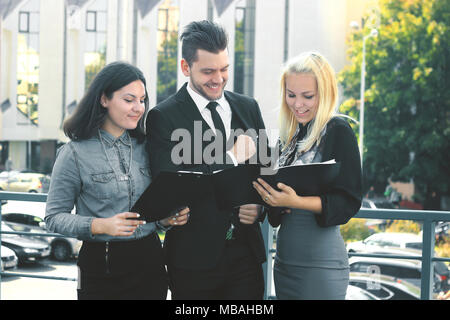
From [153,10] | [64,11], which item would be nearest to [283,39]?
[153,10]

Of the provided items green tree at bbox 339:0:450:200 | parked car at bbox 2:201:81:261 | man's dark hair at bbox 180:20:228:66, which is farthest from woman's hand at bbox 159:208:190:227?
green tree at bbox 339:0:450:200

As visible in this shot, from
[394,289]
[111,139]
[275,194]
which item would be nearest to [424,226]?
[275,194]

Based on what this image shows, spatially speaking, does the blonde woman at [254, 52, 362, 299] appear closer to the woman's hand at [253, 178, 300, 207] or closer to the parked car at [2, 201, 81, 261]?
the woman's hand at [253, 178, 300, 207]

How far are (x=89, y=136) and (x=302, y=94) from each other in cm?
96

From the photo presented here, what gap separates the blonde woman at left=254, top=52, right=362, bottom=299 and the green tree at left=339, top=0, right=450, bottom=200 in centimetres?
→ 2091

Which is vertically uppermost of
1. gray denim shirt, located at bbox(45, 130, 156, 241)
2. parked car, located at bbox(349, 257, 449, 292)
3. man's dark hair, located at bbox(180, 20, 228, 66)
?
man's dark hair, located at bbox(180, 20, 228, 66)

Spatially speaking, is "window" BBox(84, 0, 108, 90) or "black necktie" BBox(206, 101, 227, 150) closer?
"black necktie" BBox(206, 101, 227, 150)

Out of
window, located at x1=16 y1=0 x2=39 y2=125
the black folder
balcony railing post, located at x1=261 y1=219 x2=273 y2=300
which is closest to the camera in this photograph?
the black folder

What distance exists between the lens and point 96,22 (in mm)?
39281

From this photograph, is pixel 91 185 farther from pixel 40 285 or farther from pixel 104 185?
pixel 40 285

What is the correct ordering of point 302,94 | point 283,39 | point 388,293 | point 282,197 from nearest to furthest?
1. point 282,197
2. point 302,94
3. point 388,293
4. point 283,39

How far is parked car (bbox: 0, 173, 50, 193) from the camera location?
90.3ft

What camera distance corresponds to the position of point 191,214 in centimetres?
251
